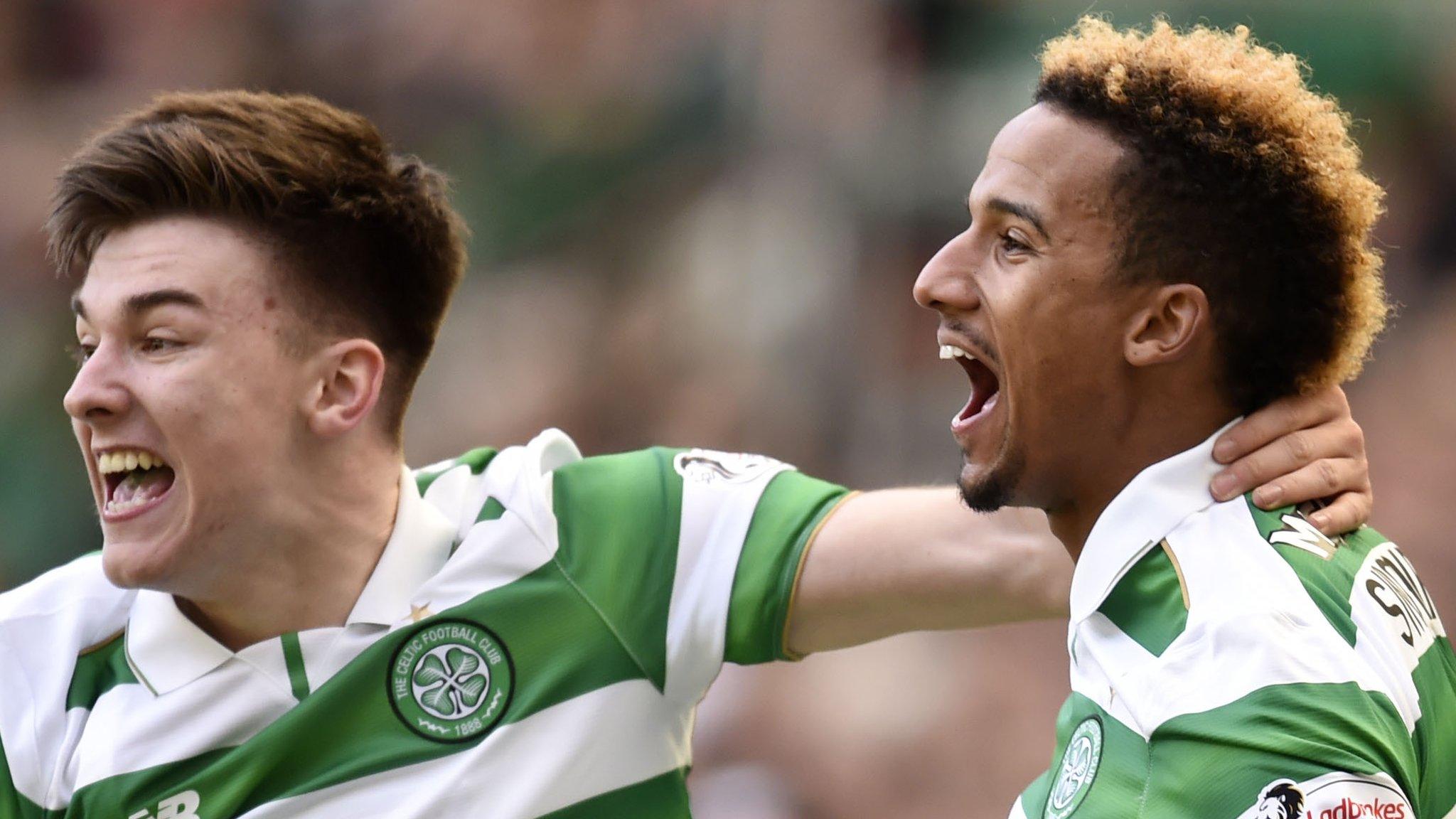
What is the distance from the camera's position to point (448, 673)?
9.37 ft

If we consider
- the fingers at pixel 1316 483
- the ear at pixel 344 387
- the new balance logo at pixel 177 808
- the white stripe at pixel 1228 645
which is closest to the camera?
the white stripe at pixel 1228 645

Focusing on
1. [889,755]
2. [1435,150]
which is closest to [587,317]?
[889,755]

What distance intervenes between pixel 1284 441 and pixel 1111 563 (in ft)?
0.92

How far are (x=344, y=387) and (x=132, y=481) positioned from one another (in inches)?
15.6

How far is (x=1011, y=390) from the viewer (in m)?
2.34

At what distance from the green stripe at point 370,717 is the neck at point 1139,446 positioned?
92 cm

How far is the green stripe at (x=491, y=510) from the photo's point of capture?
3.01 metres

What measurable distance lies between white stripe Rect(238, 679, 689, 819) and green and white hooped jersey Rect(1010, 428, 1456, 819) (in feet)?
2.63

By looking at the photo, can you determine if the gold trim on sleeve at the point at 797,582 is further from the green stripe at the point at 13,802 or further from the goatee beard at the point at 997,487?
the green stripe at the point at 13,802

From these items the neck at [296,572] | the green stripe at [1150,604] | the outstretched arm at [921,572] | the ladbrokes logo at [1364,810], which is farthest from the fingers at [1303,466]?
the neck at [296,572]

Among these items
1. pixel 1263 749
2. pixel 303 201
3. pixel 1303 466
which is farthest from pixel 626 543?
pixel 1263 749

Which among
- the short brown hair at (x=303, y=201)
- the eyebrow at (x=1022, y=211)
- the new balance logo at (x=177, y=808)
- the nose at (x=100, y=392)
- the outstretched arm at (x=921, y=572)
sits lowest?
the new balance logo at (x=177, y=808)

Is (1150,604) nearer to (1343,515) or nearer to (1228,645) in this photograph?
(1228,645)

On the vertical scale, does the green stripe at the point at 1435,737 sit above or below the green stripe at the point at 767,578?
below
